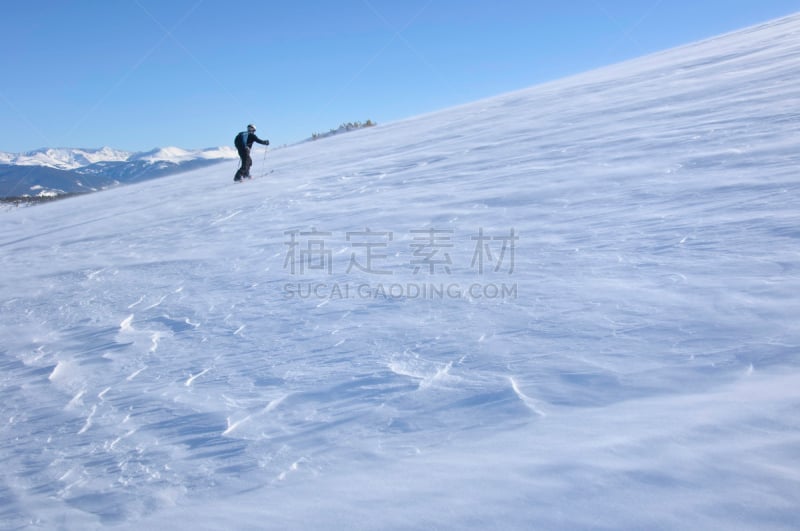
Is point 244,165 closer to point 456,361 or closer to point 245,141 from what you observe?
point 245,141

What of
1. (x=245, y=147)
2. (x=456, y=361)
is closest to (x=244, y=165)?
(x=245, y=147)

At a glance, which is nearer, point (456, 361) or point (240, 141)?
point (456, 361)

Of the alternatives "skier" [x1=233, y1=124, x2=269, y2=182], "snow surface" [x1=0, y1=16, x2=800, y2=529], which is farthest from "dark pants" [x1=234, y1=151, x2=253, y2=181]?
"snow surface" [x1=0, y1=16, x2=800, y2=529]

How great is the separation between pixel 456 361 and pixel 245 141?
10.8 meters

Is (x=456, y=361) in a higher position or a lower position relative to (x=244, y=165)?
lower

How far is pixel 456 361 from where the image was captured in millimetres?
2762

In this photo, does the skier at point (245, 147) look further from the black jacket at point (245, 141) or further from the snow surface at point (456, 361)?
the snow surface at point (456, 361)

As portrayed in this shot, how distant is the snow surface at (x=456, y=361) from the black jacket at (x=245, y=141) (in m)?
6.18

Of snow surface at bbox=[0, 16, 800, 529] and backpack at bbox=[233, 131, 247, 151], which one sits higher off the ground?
backpack at bbox=[233, 131, 247, 151]

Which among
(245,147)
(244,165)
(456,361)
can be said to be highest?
(245,147)

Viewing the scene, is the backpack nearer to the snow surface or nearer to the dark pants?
the dark pants

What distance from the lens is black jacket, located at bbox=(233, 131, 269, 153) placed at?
1225 cm

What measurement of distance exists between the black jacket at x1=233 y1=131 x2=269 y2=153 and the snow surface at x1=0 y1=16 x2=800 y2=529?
20.3 ft

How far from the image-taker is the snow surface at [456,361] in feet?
5.86
